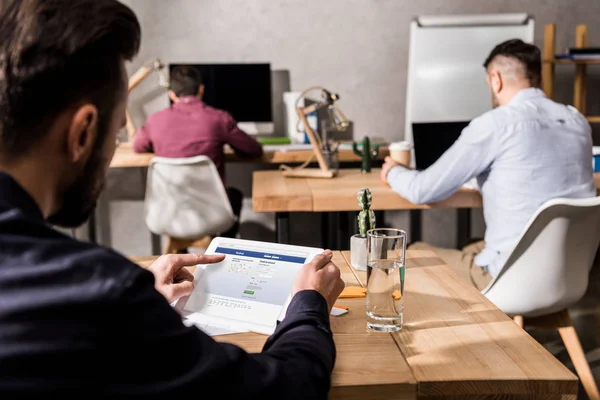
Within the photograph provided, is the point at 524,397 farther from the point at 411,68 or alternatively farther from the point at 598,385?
the point at 411,68

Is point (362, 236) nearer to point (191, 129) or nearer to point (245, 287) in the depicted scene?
point (245, 287)

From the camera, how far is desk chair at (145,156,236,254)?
119 inches

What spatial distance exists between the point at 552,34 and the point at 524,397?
3583mm

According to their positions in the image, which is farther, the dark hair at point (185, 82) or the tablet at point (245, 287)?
the dark hair at point (185, 82)

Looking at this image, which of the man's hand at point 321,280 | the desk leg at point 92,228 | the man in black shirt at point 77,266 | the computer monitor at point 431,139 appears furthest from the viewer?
the desk leg at point 92,228

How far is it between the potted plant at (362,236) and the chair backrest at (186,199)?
1.62 metres

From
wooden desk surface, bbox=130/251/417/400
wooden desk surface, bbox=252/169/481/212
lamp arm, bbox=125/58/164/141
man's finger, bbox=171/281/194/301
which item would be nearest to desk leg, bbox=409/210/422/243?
wooden desk surface, bbox=252/169/481/212

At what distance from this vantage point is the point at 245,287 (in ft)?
3.83

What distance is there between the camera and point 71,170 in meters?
0.75

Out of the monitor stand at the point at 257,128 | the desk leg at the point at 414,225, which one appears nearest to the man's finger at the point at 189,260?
the desk leg at the point at 414,225

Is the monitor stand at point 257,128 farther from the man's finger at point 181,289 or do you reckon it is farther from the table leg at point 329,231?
the man's finger at point 181,289

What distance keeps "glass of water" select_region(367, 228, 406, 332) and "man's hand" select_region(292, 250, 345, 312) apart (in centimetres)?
10

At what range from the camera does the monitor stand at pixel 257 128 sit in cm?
442

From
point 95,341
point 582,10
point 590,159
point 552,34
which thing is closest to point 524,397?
point 95,341
